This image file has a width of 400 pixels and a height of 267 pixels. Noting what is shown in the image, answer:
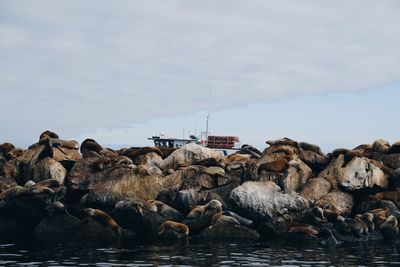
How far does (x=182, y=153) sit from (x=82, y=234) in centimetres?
1138

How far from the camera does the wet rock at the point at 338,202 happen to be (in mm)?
34844

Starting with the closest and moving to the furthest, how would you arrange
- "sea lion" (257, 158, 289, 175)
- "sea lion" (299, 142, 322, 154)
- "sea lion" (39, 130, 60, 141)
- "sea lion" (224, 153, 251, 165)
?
"sea lion" (257, 158, 289, 175), "sea lion" (224, 153, 251, 165), "sea lion" (299, 142, 322, 154), "sea lion" (39, 130, 60, 141)

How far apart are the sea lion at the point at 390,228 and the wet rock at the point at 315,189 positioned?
4617mm

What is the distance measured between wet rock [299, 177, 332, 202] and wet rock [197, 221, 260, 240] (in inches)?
213

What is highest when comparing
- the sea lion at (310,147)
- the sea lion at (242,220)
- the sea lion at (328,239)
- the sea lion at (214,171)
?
the sea lion at (310,147)

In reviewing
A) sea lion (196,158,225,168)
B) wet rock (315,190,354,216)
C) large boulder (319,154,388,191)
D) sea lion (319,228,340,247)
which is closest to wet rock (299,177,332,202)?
wet rock (315,190,354,216)

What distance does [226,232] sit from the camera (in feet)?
105

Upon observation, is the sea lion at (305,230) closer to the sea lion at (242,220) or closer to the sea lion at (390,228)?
the sea lion at (242,220)

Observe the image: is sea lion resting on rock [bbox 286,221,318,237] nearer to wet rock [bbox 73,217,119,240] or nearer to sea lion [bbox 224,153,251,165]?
sea lion [bbox 224,153,251,165]

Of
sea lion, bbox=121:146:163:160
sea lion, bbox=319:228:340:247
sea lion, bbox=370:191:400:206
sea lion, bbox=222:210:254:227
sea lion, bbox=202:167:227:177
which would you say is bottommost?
sea lion, bbox=319:228:340:247

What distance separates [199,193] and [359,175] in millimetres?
9909

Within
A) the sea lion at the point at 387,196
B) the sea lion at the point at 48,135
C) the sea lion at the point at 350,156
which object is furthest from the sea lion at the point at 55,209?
the sea lion at the point at 387,196

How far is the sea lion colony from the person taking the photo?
3219 cm

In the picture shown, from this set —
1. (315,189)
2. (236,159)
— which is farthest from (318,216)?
(236,159)
